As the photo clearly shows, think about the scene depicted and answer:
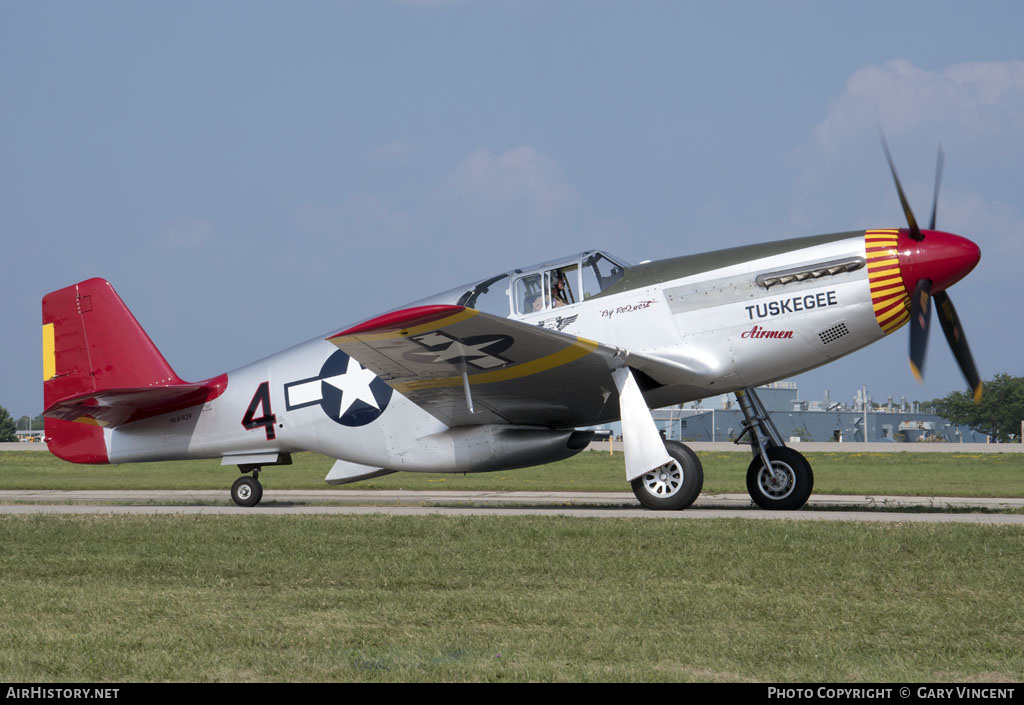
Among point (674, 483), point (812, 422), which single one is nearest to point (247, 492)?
point (674, 483)

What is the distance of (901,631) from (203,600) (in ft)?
13.9

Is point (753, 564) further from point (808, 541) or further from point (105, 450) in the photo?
point (105, 450)

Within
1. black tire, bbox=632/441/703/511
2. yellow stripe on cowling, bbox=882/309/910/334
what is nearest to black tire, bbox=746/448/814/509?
black tire, bbox=632/441/703/511

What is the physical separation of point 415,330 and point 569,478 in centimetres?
1480

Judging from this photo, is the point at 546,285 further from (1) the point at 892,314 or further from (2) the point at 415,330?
(1) the point at 892,314

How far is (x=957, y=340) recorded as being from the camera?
40.9 feet

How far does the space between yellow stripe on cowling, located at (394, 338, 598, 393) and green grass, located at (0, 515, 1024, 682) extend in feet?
7.01

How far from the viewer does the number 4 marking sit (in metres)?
14.5

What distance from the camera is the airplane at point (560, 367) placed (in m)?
11.4

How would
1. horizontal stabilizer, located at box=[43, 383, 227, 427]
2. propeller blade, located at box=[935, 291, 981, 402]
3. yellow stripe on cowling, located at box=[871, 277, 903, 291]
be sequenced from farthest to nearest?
horizontal stabilizer, located at box=[43, 383, 227, 427] → propeller blade, located at box=[935, 291, 981, 402] → yellow stripe on cowling, located at box=[871, 277, 903, 291]

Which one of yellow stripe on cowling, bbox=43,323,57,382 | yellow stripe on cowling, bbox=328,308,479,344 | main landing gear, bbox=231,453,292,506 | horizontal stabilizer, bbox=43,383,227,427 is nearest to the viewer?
yellow stripe on cowling, bbox=328,308,479,344

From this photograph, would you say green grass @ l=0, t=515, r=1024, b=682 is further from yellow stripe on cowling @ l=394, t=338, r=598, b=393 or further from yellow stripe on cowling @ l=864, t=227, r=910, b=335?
yellow stripe on cowling @ l=864, t=227, r=910, b=335
